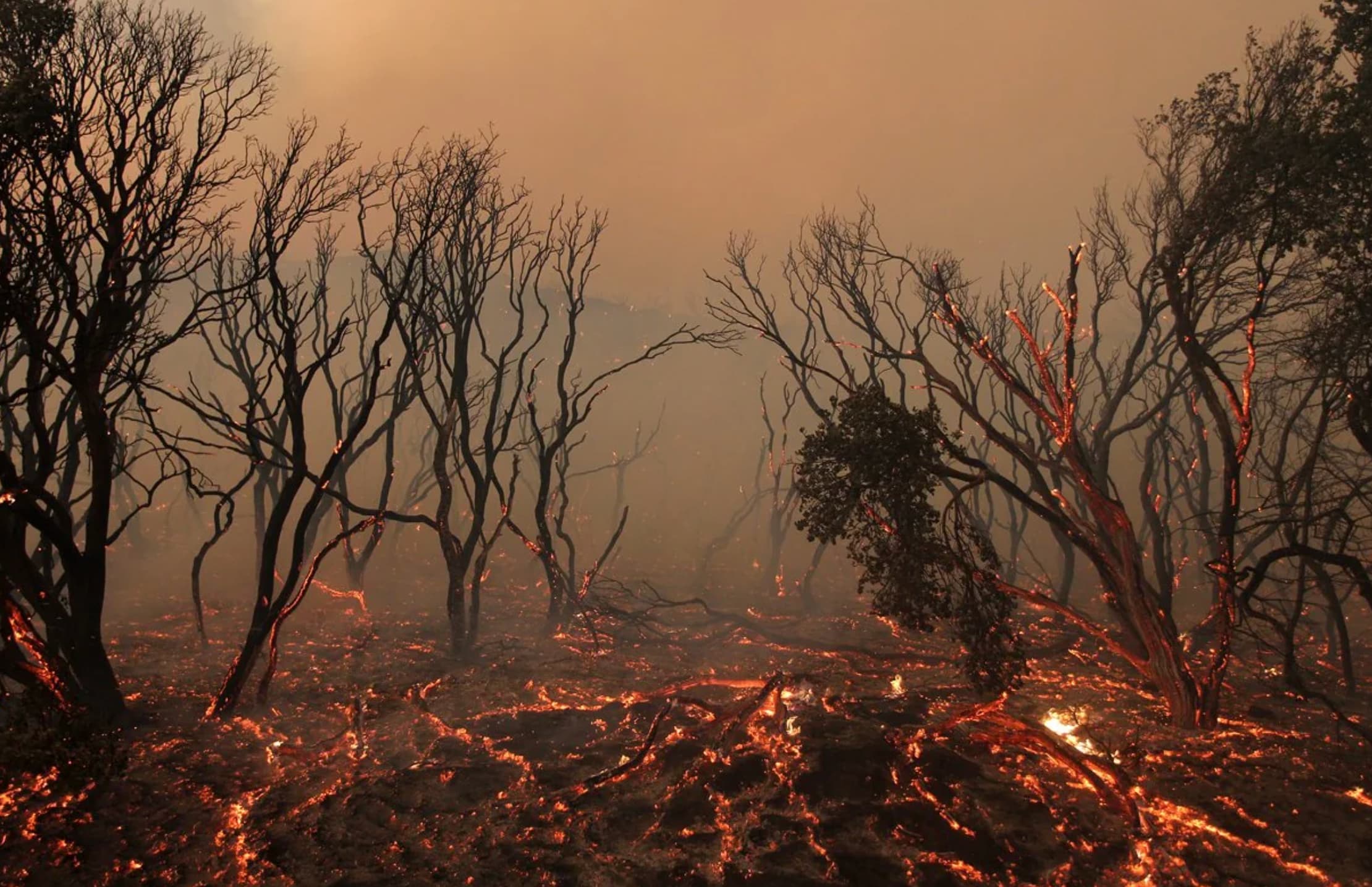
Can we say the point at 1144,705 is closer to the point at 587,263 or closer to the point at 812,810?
the point at 812,810

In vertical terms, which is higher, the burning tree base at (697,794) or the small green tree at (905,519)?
the small green tree at (905,519)

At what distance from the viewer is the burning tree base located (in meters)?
5.96

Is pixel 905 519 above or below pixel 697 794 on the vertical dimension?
above

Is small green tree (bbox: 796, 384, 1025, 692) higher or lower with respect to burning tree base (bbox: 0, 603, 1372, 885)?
Result: higher

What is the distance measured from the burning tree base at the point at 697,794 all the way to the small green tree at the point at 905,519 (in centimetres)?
107

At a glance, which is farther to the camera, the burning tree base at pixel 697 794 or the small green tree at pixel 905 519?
the small green tree at pixel 905 519

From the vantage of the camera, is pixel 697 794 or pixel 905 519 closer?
pixel 697 794

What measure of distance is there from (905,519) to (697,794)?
4.06 metres

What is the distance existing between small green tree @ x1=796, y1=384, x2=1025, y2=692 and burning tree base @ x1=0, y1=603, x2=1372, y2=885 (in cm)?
107

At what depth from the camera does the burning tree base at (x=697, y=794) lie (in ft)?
19.5

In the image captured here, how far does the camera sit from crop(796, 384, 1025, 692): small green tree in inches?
342

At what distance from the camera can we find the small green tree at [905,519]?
28.5 ft

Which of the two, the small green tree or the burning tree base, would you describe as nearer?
the burning tree base

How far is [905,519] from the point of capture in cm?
888
